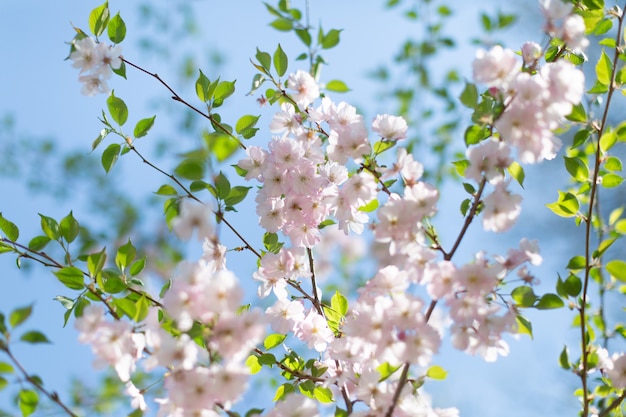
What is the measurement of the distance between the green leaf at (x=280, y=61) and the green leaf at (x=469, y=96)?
0.45 metres

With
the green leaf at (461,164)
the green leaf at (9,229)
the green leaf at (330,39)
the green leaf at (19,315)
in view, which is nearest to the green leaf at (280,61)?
the green leaf at (330,39)

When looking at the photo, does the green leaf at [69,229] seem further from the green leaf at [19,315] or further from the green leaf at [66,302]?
the green leaf at [19,315]

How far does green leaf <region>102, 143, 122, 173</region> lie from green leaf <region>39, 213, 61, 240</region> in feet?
0.39

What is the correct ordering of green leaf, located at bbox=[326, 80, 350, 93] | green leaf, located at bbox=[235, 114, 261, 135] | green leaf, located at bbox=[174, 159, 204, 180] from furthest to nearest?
green leaf, located at bbox=[326, 80, 350, 93] < green leaf, located at bbox=[235, 114, 261, 135] < green leaf, located at bbox=[174, 159, 204, 180]

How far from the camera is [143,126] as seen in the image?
0.98 meters

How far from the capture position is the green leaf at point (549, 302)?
2.66ft

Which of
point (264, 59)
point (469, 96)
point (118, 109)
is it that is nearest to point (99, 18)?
point (118, 109)

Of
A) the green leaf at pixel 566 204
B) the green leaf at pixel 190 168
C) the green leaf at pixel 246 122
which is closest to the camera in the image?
the green leaf at pixel 190 168

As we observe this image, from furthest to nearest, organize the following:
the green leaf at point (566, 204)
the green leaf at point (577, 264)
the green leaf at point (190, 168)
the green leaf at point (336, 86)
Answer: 1. the green leaf at point (336, 86)
2. the green leaf at point (566, 204)
3. the green leaf at point (577, 264)
4. the green leaf at point (190, 168)

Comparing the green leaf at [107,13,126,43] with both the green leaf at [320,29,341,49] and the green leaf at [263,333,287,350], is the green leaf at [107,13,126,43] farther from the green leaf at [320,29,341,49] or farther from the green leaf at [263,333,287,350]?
the green leaf at [263,333,287,350]

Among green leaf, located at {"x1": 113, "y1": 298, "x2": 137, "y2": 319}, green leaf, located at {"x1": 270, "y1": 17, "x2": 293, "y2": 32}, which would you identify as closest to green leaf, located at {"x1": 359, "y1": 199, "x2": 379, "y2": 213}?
green leaf, located at {"x1": 113, "y1": 298, "x2": 137, "y2": 319}

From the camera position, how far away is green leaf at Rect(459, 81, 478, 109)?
0.76 m

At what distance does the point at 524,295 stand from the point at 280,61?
1.99 feet

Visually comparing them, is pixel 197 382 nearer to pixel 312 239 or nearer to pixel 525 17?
pixel 312 239
